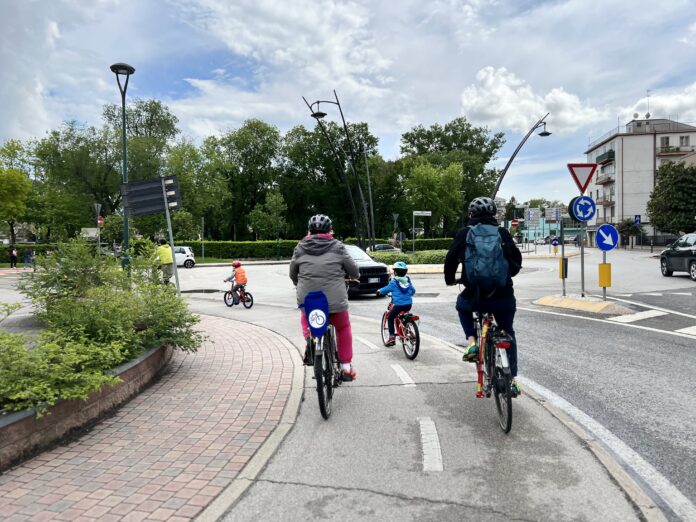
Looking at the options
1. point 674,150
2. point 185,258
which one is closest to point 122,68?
Answer: point 185,258

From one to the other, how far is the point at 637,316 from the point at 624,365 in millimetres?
4770

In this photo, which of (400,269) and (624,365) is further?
(400,269)

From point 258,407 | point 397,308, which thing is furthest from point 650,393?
point 258,407

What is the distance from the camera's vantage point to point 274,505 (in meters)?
3.05

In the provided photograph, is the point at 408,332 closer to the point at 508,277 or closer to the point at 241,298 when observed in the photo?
the point at 508,277

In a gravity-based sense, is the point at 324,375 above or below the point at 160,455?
above

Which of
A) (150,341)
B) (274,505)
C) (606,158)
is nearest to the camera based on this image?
(274,505)

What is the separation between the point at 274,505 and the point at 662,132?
8371 cm

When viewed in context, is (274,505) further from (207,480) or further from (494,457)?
(494,457)

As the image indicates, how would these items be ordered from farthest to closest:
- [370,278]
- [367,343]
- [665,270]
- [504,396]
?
1. [665,270]
2. [370,278]
3. [367,343]
4. [504,396]

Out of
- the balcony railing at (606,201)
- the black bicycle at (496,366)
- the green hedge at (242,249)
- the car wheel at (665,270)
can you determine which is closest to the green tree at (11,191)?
the green hedge at (242,249)

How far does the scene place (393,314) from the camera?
758 cm

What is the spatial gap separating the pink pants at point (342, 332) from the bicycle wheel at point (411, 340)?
6.74 feet

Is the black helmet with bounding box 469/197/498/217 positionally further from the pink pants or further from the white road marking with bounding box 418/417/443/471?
the white road marking with bounding box 418/417/443/471
